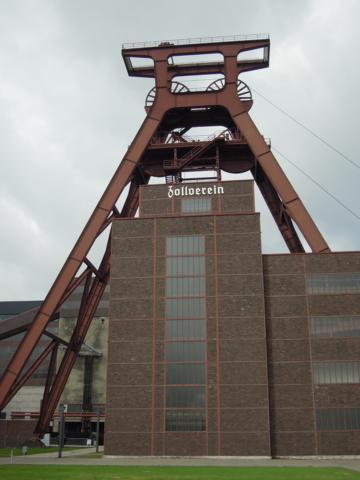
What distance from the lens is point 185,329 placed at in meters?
34.5

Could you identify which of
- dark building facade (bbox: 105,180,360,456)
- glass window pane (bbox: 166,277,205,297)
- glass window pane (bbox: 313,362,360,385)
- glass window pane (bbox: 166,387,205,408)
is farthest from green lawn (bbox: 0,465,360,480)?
glass window pane (bbox: 166,277,205,297)

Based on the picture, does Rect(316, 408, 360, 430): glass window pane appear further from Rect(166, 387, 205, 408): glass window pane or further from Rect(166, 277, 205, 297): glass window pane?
Rect(166, 277, 205, 297): glass window pane

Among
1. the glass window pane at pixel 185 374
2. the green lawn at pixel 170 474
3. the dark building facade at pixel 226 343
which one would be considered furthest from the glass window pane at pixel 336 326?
the green lawn at pixel 170 474

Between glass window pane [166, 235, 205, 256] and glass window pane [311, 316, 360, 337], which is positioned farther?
glass window pane [166, 235, 205, 256]

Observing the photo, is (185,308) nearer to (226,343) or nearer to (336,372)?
(226,343)

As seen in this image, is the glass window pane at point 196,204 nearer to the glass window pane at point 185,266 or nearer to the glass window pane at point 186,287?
the glass window pane at point 185,266

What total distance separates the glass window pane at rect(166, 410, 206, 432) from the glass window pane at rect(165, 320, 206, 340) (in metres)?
4.31

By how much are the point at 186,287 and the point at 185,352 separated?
13.1ft

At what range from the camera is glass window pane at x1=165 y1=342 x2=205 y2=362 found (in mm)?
33812

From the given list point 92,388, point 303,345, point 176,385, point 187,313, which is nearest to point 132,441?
point 176,385

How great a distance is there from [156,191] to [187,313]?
910 centimetres

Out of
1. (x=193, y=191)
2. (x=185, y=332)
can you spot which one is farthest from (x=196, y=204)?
(x=185, y=332)

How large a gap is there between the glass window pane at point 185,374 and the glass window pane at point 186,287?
4.32 meters

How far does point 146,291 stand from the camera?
35438 millimetres
